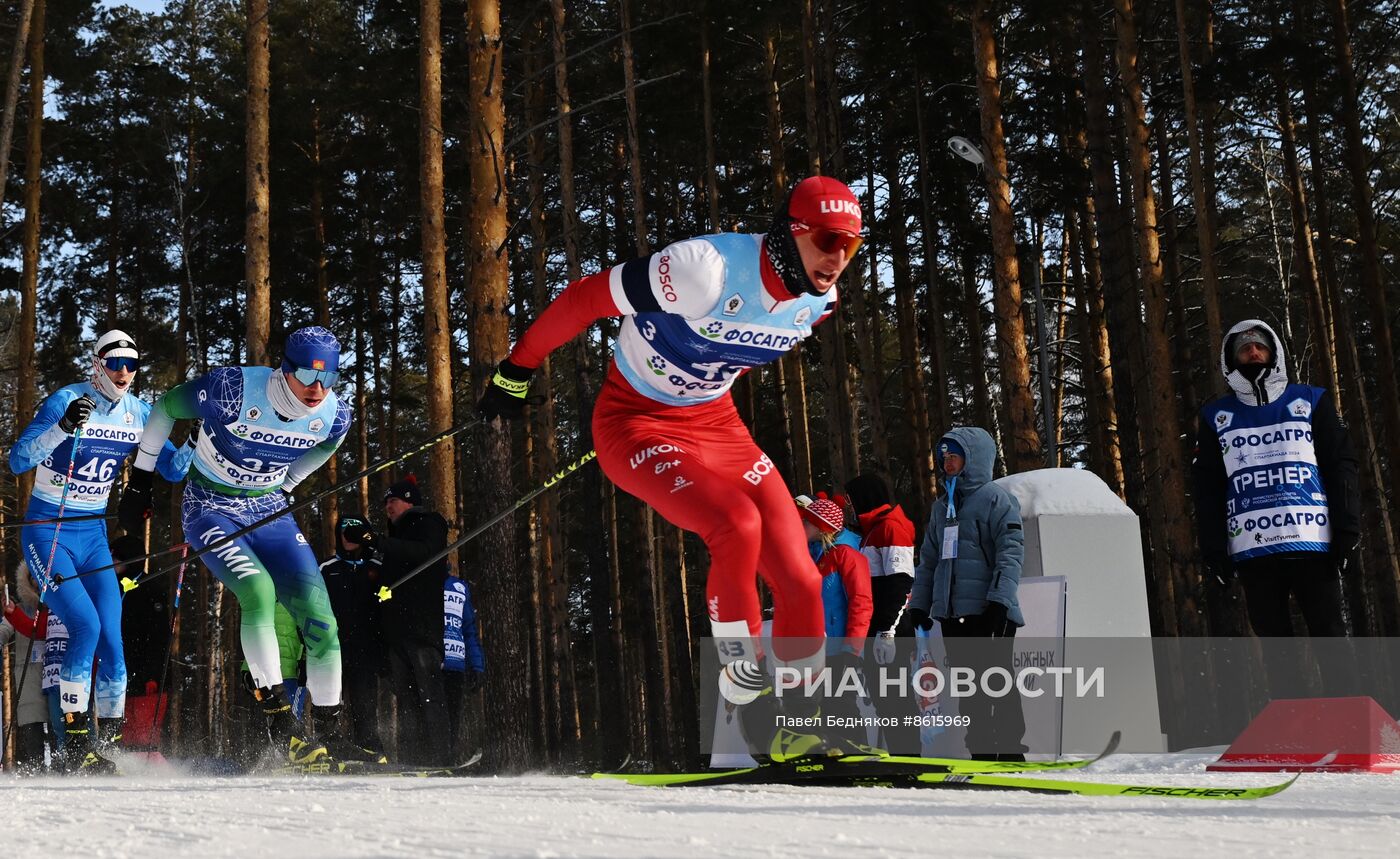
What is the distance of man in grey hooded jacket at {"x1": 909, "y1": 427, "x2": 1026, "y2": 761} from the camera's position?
7.18m

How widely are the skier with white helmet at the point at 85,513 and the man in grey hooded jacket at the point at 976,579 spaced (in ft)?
14.6

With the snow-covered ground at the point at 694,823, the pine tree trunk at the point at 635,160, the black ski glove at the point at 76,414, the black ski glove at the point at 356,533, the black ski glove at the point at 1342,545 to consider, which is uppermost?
the pine tree trunk at the point at 635,160

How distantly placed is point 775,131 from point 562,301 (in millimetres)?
19946

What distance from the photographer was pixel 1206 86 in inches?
712

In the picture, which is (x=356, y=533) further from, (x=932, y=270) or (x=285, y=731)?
(x=932, y=270)

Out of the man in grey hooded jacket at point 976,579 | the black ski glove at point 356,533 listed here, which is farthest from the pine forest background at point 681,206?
the man in grey hooded jacket at point 976,579

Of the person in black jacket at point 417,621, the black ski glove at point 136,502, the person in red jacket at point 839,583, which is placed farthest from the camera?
the person in black jacket at point 417,621

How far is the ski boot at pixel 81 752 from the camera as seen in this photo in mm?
7676

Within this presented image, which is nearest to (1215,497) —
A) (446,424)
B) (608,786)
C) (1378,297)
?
(608,786)

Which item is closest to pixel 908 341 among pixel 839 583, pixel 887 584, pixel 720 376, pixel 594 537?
pixel 594 537

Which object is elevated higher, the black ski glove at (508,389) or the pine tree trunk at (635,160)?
the pine tree trunk at (635,160)

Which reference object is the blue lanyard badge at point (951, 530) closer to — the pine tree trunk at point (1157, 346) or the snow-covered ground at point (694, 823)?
the snow-covered ground at point (694, 823)

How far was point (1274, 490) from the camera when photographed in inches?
260

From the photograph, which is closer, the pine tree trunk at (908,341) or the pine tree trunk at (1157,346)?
the pine tree trunk at (1157,346)
